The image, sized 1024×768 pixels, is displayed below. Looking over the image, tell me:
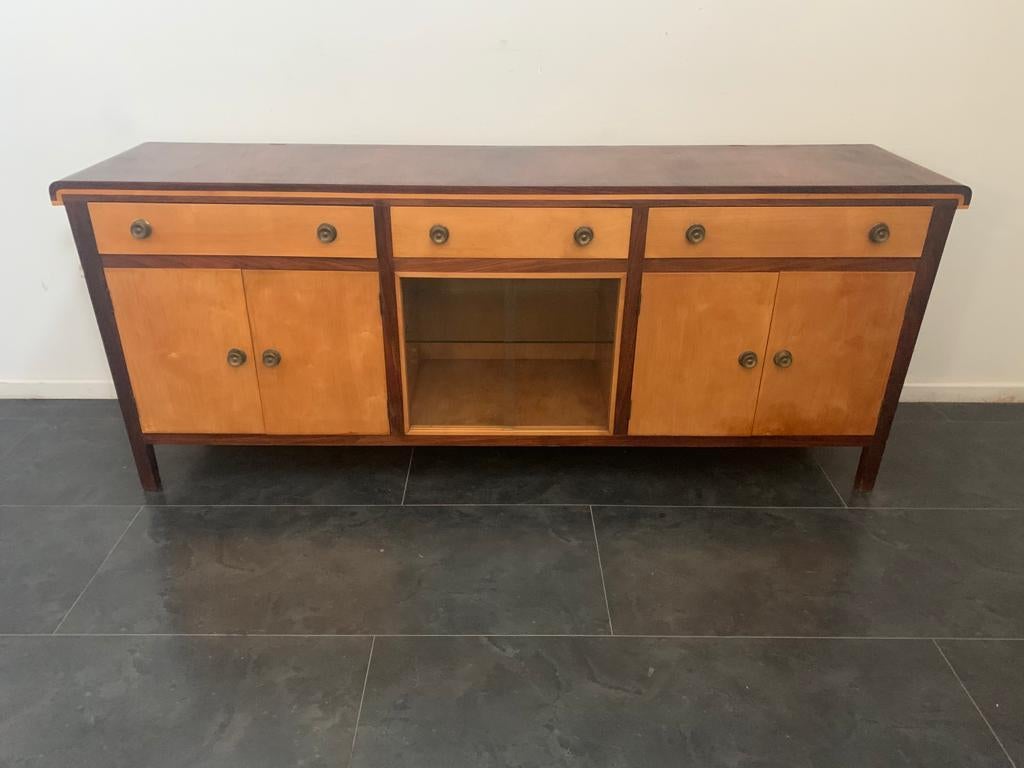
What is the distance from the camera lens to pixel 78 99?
1971 millimetres

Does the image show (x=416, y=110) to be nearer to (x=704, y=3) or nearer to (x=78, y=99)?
(x=704, y=3)

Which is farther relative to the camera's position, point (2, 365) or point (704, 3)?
point (2, 365)

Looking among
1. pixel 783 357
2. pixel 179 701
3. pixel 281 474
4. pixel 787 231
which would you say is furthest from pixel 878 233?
pixel 179 701

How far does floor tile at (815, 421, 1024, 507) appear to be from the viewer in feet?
6.24

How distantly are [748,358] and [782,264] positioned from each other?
0.23m

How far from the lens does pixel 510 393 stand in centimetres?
189

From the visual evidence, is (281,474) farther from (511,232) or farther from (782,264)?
(782,264)

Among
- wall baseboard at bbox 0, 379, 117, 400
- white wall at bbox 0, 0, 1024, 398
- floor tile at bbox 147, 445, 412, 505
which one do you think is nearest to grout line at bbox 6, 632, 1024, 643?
floor tile at bbox 147, 445, 412, 505

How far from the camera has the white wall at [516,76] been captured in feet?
6.16

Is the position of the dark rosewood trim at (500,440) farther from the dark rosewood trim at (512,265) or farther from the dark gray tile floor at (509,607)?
the dark rosewood trim at (512,265)

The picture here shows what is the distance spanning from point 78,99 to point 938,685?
8.05 ft

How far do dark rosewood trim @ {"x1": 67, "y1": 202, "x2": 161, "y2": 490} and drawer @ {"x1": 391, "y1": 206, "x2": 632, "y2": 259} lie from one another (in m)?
0.67

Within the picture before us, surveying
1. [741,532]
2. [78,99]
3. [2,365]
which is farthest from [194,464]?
[741,532]

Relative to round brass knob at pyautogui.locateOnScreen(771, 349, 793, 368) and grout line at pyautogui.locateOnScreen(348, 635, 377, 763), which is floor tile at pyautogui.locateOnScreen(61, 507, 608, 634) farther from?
round brass knob at pyautogui.locateOnScreen(771, 349, 793, 368)
